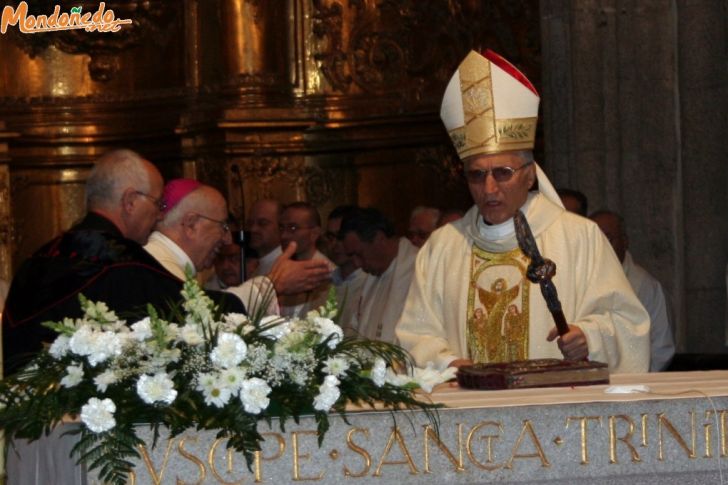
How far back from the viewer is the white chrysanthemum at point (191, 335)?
4090 millimetres

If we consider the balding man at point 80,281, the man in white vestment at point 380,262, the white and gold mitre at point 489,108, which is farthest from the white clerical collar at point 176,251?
the man in white vestment at point 380,262

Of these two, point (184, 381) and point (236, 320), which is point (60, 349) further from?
point (236, 320)

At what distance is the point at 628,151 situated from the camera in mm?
9023

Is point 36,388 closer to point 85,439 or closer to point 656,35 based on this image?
point 85,439

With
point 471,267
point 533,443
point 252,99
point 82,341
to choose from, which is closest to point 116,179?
point 471,267

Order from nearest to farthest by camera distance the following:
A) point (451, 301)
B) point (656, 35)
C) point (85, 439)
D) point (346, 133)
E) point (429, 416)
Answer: point (85, 439)
point (429, 416)
point (451, 301)
point (656, 35)
point (346, 133)

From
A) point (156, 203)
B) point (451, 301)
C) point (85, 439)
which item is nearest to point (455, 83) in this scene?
point (451, 301)

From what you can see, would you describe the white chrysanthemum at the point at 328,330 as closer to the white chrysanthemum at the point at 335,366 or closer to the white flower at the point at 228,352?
the white chrysanthemum at the point at 335,366

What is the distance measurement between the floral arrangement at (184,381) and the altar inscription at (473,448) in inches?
2.4

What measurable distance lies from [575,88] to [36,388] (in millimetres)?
5495

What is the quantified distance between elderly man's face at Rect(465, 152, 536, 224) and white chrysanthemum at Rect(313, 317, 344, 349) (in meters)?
1.75

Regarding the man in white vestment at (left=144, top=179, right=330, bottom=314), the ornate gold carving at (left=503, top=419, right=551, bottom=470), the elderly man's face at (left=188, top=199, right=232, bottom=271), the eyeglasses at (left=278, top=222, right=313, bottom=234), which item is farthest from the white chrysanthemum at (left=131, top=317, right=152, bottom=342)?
the eyeglasses at (left=278, top=222, right=313, bottom=234)

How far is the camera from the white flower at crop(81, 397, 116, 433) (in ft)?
12.9
